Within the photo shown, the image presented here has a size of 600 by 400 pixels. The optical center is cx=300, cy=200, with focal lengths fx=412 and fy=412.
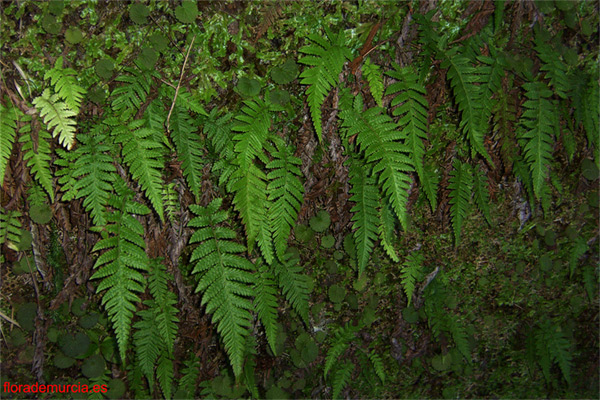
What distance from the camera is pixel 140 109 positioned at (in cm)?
255

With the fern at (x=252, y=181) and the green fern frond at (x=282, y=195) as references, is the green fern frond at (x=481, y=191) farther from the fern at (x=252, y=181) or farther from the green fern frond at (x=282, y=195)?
the fern at (x=252, y=181)

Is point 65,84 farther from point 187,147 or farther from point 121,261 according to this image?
point 121,261

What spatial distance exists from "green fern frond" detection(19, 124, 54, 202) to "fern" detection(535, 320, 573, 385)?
403cm

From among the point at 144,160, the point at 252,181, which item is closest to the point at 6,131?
the point at 144,160

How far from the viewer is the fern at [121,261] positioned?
2.39 m

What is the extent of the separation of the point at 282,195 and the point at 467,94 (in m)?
1.31

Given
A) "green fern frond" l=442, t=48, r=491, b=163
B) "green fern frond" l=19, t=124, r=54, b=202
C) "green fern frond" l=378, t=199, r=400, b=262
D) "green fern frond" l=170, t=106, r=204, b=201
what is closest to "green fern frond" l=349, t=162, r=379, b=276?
"green fern frond" l=378, t=199, r=400, b=262

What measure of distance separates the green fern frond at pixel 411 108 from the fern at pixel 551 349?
227cm

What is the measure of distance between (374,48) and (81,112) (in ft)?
6.22

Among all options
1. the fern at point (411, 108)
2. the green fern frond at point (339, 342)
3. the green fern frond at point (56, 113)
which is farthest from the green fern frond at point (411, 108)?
the green fern frond at point (56, 113)

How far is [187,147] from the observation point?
2.50m

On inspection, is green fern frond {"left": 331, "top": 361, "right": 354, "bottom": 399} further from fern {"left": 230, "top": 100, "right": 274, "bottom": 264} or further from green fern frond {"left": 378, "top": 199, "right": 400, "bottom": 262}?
fern {"left": 230, "top": 100, "right": 274, "bottom": 264}

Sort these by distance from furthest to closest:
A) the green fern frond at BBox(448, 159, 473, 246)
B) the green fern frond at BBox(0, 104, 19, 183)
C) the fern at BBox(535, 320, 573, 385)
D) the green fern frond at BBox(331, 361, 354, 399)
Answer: the fern at BBox(535, 320, 573, 385)
the green fern frond at BBox(331, 361, 354, 399)
the green fern frond at BBox(448, 159, 473, 246)
the green fern frond at BBox(0, 104, 19, 183)

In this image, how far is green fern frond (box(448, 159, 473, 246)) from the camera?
9.38 feet
